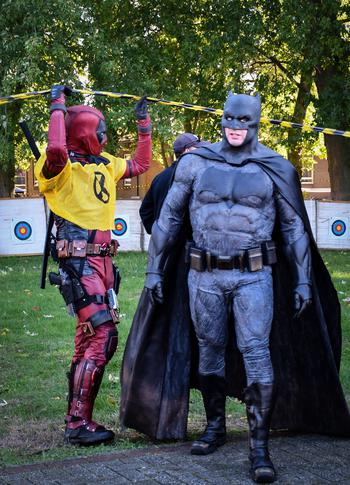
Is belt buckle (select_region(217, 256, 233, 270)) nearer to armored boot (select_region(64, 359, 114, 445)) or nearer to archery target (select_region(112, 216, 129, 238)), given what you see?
armored boot (select_region(64, 359, 114, 445))

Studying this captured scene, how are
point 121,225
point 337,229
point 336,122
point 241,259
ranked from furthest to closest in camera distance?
point 336,122, point 337,229, point 121,225, point 241,259

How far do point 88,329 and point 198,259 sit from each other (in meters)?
1.00

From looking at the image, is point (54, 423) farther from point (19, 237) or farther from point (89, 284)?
point (19, 237)

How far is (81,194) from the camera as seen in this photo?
5.86 meters

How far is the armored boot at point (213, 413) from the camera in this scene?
5410 millimetres

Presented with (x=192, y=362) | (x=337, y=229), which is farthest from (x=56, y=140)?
(x=337, y=229)

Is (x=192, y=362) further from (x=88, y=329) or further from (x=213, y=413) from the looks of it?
(x=88, y=329)

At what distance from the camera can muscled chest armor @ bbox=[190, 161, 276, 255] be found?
203 inches

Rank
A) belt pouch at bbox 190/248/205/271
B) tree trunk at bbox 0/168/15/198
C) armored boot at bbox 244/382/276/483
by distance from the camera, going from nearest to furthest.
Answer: armored boot at bbox 244/382/276/483 → belt pouch at bbox 190/248/205/271 → tree trunk at bbox 0/168/15/198

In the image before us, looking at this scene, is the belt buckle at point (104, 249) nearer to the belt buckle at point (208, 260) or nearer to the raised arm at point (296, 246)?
the belt buckle at point (208, 260)

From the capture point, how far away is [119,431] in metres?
6.09

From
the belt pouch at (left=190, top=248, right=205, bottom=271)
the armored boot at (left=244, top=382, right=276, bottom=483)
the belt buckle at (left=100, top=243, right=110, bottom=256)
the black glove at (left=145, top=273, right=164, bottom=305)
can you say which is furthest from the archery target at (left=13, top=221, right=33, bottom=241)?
the armored boot at (left=244, top=382, right=276, bottom=483)

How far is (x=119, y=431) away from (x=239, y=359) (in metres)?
0.99

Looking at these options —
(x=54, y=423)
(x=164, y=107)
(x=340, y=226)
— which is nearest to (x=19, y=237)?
(x=164, y=107)
